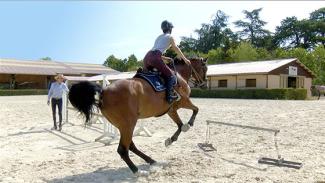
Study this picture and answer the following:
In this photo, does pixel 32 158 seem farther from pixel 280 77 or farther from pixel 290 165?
pixel 280 77

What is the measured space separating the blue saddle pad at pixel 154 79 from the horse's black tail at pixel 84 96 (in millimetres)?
965

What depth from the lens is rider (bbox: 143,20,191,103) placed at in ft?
21.3

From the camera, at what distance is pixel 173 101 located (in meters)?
6.71

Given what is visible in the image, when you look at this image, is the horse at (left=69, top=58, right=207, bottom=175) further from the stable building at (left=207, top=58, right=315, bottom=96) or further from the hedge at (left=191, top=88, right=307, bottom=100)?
the stable building at (left=207, top=58, right=315, bottom=96)

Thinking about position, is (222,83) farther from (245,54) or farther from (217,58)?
(217,58)

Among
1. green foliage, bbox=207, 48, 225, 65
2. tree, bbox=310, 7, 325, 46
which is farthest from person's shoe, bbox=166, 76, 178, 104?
tree, bbox=310, 7, 325, 46

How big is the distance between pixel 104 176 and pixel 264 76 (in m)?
36.0


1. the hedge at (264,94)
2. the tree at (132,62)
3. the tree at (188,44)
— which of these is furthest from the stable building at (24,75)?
the hedge at (264,94)

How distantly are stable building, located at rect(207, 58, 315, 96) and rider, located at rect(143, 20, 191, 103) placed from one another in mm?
32903

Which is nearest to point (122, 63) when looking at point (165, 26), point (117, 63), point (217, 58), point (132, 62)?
point (117, 63)

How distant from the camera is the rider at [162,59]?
21.3 ft

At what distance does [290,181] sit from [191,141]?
3798 mm

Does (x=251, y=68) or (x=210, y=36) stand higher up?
(x=210, y=36)

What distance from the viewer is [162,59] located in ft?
21.9
